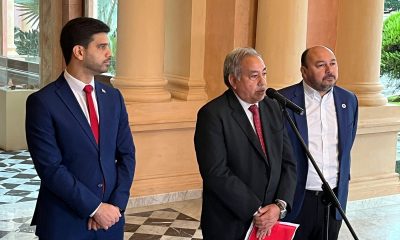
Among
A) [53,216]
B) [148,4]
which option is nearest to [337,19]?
[148,4]

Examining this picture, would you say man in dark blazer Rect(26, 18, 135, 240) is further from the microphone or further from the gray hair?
the microphone

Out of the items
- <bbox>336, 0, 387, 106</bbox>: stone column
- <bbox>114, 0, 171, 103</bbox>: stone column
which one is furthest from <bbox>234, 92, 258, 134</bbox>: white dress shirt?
<bbox>336, 0, 387, 106</bbox>: stone column

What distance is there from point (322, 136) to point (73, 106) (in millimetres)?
1546

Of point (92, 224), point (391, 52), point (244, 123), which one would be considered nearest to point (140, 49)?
point (244, 123)

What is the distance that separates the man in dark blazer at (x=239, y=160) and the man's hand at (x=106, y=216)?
46cm

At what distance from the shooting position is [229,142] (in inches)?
130

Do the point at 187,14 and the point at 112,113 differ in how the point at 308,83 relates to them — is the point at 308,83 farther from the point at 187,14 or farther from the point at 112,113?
the point at 187,14

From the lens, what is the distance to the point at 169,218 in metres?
6.18

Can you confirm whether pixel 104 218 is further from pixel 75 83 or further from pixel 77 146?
pixel 75 83

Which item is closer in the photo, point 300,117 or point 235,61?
point 235,61

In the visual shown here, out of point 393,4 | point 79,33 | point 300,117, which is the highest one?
point 393,4

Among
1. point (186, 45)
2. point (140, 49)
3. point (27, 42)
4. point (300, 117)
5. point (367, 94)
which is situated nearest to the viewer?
point (300, 117)

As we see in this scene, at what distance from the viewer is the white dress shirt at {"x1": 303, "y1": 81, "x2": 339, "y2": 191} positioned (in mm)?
3967

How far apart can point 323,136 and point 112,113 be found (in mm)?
1321
